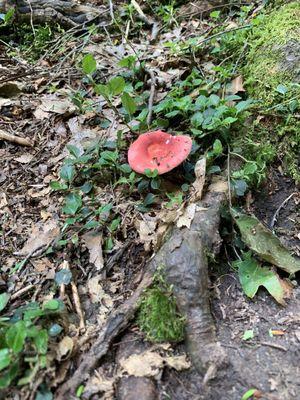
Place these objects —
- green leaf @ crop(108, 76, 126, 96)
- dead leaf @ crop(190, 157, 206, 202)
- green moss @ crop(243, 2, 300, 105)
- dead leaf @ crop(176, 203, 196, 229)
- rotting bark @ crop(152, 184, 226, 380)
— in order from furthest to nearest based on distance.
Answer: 1. green moss @ crop(243, 2, 300, 105)
2. green leaf @ crop(108, 76, 126, 96)
3. dead leaf @ crop(190, 157, 206, 202)
4. dead leaf @ crop(176, 203, 196, 229)
5. rotting bark @ crop(152, 184, 226, 380)

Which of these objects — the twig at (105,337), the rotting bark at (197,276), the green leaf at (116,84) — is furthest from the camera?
the green leaf at (116,84)

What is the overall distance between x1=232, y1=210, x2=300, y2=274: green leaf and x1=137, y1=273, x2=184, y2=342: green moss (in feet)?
1.97

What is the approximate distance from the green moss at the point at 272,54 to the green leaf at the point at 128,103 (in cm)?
93

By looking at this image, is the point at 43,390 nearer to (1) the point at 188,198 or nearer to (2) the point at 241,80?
(1) the point at 188,198

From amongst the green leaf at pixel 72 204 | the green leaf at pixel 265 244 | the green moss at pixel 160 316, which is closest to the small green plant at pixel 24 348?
the green moss at pixel 160 316

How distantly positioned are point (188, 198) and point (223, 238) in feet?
1.09

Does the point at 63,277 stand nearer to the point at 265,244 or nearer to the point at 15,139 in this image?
the point at 265,244

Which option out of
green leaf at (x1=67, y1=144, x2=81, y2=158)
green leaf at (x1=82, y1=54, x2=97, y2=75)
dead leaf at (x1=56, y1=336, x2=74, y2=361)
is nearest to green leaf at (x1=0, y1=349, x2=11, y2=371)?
dead leaf at (x1=56, y1=336, x2=74, y2=361)

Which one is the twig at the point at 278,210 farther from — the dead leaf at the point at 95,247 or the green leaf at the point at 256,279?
the dead leaf at the point at 95,247

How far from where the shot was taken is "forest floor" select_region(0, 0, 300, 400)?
6.34ft

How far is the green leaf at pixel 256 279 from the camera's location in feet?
7.40

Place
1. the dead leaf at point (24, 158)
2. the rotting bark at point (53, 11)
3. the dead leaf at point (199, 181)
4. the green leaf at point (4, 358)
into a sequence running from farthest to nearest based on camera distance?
1. the rotting bark at point (53, 11)
2. the dead leaf at point (24, 158)
3. the dead leaf at point (199, 181)
4. the green leaf at point (4, 358)

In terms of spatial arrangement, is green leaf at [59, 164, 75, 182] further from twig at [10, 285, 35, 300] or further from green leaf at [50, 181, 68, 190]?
twig at [10, 285, 35, 300]

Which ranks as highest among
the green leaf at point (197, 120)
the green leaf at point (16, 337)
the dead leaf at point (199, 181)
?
the green leaf at point (197, 120)
